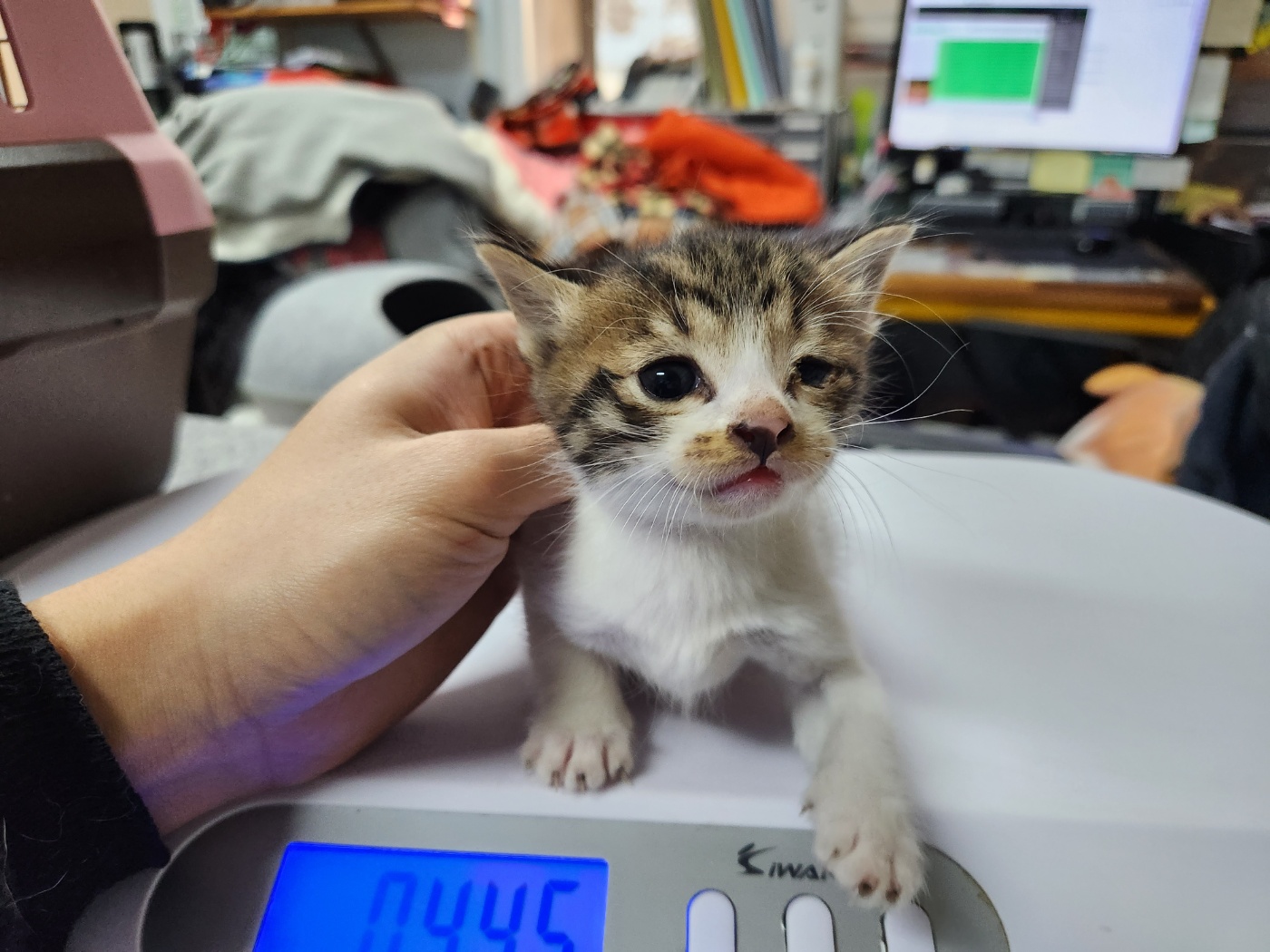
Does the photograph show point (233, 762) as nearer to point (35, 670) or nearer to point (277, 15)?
point (35, 670)

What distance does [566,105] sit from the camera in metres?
2.31

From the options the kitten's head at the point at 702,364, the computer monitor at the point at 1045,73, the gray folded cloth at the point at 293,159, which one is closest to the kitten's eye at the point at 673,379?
the kitten's head at the point at 702,364

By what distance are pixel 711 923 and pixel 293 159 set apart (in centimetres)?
177

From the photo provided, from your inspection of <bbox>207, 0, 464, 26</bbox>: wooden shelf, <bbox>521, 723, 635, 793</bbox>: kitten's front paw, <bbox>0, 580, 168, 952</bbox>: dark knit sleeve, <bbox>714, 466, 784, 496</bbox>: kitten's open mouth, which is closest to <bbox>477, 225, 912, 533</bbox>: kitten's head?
<bbox>714, 466, 784, 496</bbox>: kitten's open mouth

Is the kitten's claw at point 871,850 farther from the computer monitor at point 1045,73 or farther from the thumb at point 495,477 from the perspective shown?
the computer monitor at point 1045,73

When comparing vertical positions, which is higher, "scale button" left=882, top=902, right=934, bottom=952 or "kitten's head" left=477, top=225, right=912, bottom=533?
"kitten's head" left=477, top=225, right=912, bottom=533

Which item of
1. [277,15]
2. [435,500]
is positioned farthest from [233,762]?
[277,15]

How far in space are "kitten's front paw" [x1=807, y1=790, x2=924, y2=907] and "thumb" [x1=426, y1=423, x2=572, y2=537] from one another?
0.90 ft

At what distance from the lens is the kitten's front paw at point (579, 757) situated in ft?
1.66

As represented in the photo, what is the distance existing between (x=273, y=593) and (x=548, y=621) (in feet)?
0.66

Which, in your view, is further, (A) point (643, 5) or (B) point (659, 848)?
(A) point (643, 5)

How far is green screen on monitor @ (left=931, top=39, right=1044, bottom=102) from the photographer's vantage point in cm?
174

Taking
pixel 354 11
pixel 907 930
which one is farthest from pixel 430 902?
pixel 354 11

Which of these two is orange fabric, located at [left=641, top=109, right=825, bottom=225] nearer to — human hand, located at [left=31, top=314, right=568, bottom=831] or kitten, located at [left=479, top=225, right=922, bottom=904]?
kitten, located at [left=479, top=225, right=922, bottom=904]
